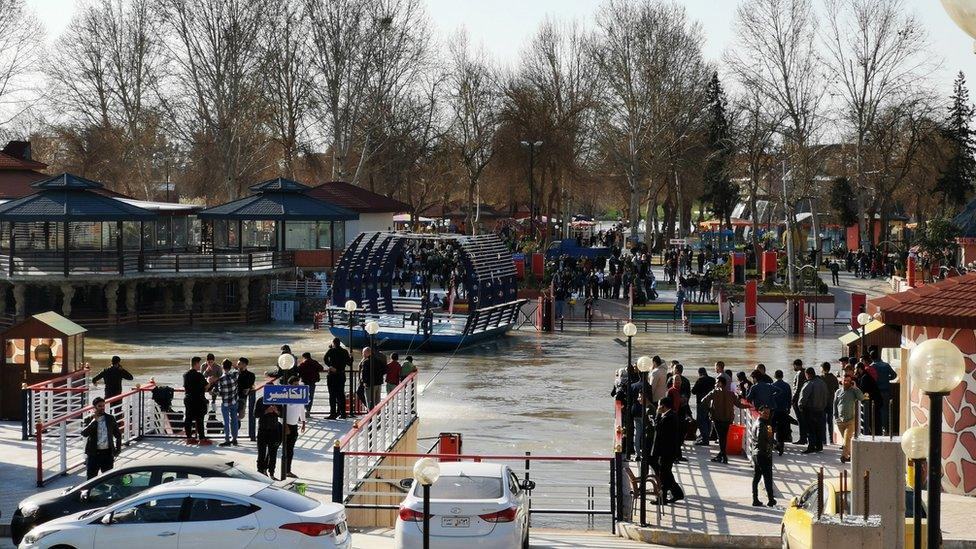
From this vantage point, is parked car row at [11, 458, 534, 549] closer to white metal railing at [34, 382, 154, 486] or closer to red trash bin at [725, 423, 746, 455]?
white metal railing at [34, 382, 154, 486]

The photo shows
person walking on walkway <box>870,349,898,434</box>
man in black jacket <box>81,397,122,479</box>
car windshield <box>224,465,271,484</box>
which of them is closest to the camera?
car windshield <box>224,465,271,484</box>

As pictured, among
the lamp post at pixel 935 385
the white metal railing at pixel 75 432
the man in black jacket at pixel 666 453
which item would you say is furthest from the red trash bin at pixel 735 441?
the lamp post at pixel 935 385

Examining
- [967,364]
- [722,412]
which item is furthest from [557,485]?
[967,364]

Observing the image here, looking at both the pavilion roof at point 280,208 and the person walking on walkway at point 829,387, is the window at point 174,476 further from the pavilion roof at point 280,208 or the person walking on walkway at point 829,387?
the pavilion roof at point 280,208

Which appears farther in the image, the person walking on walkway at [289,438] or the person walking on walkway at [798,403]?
the person walking on walkway at [798,403]

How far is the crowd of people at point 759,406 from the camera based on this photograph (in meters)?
20.0

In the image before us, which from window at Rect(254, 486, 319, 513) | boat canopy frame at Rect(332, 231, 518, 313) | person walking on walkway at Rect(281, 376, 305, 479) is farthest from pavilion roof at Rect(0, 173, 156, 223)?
window at Rect(254, 486, 319, 513)

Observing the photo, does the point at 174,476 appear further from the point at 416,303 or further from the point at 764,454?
the point at 416,303

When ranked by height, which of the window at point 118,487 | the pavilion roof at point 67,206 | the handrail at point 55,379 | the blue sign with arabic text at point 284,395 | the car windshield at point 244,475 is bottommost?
the window at point 118,487

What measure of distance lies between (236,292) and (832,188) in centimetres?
4627

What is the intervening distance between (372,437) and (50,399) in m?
6.46

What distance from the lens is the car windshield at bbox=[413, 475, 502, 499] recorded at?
14.0 meters

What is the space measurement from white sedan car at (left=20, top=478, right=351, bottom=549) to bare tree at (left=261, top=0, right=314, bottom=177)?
61684mm

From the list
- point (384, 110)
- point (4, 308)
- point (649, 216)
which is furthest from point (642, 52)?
point (4, 308)
